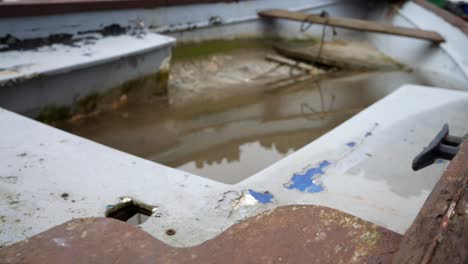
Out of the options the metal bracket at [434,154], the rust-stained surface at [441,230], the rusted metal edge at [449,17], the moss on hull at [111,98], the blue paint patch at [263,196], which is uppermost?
the rusted metal edge at [449,17]

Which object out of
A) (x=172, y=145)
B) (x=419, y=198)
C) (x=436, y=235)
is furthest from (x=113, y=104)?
(x=436, y=235)

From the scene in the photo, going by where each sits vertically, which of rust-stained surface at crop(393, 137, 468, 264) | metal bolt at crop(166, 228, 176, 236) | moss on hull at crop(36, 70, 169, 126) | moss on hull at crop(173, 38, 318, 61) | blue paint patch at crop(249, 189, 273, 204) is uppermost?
rust-stained surface at crop(393, 137, 468, 264)

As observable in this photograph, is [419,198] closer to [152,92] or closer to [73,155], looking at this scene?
[73,155]

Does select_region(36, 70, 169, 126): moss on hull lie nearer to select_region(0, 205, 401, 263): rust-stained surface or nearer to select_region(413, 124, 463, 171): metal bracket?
select_region(0, 205, 401, 263): rust-stained surface

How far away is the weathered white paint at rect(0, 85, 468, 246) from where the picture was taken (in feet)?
3.47

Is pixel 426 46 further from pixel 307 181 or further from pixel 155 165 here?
pixel 155 165

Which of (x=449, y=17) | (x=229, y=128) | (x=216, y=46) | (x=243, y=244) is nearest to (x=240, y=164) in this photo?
(x=229, y=128)

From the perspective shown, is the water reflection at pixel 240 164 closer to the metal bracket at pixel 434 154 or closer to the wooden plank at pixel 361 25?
the metal bracket at pixel 434 154

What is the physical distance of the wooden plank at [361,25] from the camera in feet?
12.6

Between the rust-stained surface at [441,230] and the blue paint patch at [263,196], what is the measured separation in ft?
1.64

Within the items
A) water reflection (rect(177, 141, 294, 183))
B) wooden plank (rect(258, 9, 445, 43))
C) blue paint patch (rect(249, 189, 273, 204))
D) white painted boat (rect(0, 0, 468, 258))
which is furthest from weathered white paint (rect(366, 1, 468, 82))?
blue paint patch (rect(249, 189, 273, 204))

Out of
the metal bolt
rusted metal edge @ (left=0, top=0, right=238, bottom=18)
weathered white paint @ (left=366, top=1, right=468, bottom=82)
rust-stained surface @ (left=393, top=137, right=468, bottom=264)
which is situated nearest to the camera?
rust-stained surface @ (left=393, top=137, right=468, bottom=264)

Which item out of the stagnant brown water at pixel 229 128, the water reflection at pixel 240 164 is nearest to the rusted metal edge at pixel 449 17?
the stagnant brown water at pixel 229 128

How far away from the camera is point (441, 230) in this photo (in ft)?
2.12
